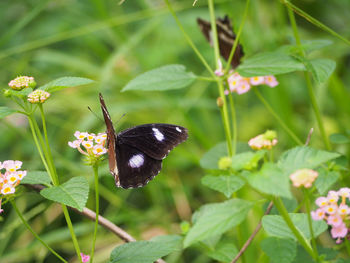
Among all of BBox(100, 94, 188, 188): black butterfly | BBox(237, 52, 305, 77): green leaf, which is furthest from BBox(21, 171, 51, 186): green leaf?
BBox(237, 52, 305, 77): green leaf

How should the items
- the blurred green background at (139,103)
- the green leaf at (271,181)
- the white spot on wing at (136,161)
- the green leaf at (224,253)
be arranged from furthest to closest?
the blurred green background at (139,103)
the white spot on wing at (136,161)
the green leaf at (224,253)
the green leaf at (271,181)

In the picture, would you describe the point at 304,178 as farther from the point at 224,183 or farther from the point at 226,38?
the point at 226,38

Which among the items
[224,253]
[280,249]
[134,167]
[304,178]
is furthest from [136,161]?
[304,178]

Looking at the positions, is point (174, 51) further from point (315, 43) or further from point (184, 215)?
point (315, 43)

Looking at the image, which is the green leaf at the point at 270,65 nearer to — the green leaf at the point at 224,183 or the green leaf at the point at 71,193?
the green leaf at the point at 224,183

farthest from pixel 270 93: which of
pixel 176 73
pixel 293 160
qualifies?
pixel 293 160

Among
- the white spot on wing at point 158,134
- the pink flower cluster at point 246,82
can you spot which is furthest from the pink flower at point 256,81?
the white spot on wing at point 158,134

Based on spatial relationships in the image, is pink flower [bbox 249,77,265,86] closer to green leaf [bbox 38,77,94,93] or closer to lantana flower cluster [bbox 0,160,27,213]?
green leaf [bbox 38,77,94,93]
